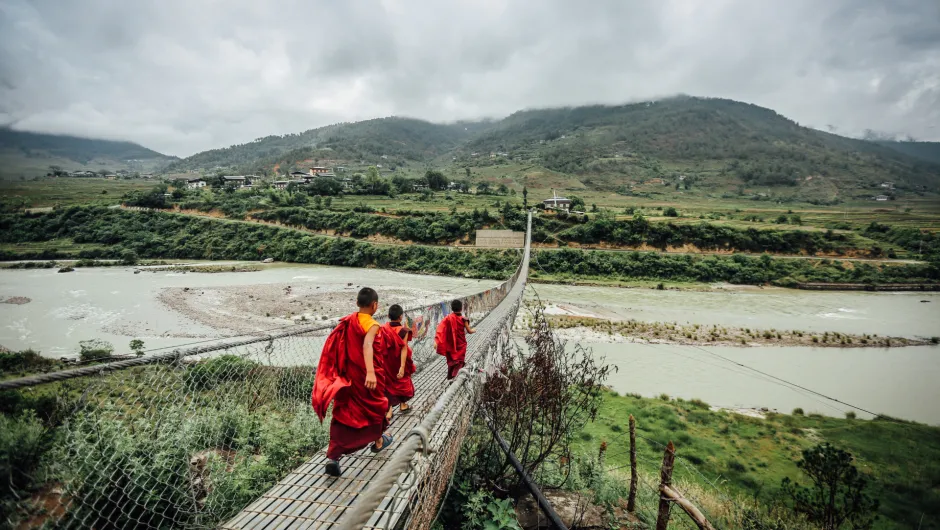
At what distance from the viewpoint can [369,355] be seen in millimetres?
2736

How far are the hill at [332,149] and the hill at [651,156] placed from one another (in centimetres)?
48

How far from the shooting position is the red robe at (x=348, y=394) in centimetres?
275

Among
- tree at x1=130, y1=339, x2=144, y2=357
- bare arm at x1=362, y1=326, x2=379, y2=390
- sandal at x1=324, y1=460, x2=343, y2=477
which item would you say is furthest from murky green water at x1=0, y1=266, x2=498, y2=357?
bare arm at x1=362, y1=326, x2=379, y2=390

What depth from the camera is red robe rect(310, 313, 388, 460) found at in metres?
2.75

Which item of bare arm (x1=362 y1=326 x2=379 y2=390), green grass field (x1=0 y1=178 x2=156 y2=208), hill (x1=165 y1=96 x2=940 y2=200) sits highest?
hill (x1=165 y1=96 x2=940 y2=200)

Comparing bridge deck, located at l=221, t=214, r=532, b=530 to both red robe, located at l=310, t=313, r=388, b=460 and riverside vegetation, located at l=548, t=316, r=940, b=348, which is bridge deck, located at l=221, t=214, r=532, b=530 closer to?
red robe, located at l=310, t=313, r=388, b=460

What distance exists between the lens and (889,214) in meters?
42.1

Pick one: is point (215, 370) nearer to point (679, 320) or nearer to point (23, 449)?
point (23, 449)

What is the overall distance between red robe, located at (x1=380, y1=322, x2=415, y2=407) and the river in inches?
366

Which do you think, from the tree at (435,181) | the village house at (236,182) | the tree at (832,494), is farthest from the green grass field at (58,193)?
the tree at (832,494)

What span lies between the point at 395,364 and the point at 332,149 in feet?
429

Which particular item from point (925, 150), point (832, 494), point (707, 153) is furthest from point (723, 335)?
point (925, 150)

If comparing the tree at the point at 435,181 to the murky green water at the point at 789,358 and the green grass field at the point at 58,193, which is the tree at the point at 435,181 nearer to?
the green grass field at the point at 58,193

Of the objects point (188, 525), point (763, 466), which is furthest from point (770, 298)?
point (188, 525)
